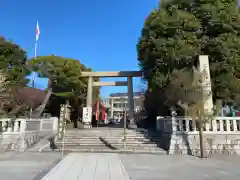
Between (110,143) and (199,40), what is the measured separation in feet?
29.0

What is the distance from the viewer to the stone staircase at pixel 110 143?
11031 mm

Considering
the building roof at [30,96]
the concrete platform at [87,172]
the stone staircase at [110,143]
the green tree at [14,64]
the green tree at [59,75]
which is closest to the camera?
the concrete platform at [87,172]

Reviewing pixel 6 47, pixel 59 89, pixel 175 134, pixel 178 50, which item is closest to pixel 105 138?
pixel 175 134

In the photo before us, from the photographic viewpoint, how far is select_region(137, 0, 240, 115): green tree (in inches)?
517

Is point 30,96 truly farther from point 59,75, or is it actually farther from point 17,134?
point 17,134

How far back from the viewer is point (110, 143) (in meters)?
12.1

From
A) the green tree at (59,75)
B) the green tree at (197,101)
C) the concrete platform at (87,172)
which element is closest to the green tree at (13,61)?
the green tree at (59,75)

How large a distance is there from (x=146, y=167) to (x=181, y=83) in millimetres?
5966

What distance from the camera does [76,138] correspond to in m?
12.9

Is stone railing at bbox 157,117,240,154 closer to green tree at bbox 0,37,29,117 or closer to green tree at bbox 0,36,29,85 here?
green tree at bbox 0,37,29,117

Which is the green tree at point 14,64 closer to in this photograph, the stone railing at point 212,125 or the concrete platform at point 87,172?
the concrete platform at point 87,172

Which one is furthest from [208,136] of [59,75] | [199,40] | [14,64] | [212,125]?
[14,64]

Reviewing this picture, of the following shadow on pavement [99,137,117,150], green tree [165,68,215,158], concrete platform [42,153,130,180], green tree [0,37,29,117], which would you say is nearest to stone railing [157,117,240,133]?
green tree [165,68,215,158]

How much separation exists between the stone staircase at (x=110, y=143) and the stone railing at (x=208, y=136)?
101 centimetres
